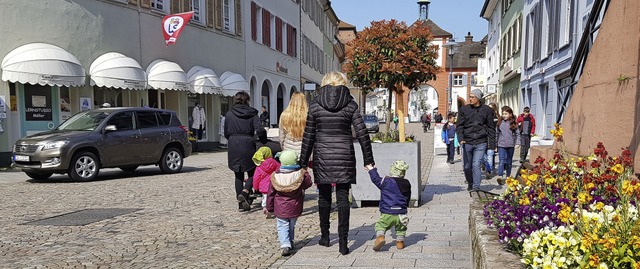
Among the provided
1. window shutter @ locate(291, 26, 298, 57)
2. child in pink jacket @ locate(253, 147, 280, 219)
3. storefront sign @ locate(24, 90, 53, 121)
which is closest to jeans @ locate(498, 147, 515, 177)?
child in pink jacket @ locate(253, 147, 280, 219)

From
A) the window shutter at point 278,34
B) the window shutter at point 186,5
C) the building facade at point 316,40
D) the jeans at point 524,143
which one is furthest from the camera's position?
the building facade at point 316,40

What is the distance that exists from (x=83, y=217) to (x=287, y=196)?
11.9ft

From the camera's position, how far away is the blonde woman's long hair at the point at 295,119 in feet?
25.0

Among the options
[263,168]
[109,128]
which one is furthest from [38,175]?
[263,168]

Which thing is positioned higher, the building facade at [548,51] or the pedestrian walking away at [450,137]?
the building facade at [548,51]

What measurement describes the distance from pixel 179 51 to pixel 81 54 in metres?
4.81

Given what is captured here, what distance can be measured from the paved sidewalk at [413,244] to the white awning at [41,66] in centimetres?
1093

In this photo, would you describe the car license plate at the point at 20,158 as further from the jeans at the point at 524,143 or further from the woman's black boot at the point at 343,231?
the jeans at the point at 524,143

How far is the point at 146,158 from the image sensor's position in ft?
43.3

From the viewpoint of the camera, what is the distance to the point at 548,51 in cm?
1966

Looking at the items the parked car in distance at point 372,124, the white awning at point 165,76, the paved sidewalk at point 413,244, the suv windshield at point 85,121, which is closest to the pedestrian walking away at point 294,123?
the paved sidewalk at point 413,244

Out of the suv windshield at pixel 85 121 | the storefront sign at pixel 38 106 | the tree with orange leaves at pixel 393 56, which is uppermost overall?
the tree with orange leaves at pixel 393 56

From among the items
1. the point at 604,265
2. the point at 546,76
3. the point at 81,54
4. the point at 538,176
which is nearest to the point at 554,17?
the point at 546,76

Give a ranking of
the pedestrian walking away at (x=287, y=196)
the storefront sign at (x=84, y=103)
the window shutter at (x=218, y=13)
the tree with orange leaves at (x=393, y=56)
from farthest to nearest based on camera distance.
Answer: the window shutter at (x=218, y=13) → the storefront sign at (x=84, y=103) → the tree with orange leaves at (x=393, y=56) → the pedestrian walking away at (x=287, y=196)
